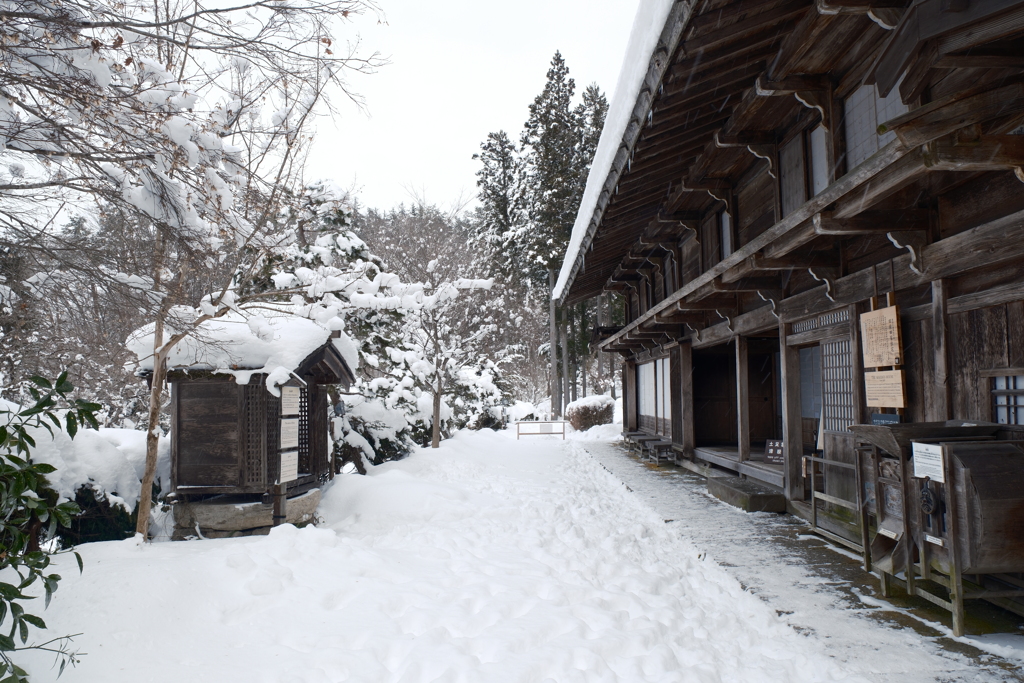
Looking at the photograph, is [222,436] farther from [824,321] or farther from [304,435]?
[824,321]

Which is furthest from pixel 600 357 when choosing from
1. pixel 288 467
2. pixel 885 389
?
pixel 885 389

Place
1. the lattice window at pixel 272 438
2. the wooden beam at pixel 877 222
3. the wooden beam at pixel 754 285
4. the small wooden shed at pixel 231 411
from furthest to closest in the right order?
the wooden beam at pixel 754 285 → the lattice window at pixel 272 438 → the small wooden shed at pixel 231 411 → the wooden beam at pixel 877 222

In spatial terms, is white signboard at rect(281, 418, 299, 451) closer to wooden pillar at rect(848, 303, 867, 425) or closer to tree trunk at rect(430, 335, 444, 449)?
tree trunk at rect(430, 335, 444, 449)

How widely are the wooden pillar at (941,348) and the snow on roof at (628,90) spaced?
290 centimetres

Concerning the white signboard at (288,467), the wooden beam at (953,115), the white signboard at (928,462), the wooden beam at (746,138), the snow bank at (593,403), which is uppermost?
the wooden beam at (746,138)

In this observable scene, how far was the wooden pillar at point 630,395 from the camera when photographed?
1819cm

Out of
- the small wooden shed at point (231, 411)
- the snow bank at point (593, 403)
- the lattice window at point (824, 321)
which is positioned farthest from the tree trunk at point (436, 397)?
the snow bank at point (593, 403)

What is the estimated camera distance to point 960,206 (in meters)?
4.54

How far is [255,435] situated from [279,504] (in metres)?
0.90

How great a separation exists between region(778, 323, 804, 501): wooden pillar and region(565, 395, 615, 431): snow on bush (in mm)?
16257

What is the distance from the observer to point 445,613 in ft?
15.5

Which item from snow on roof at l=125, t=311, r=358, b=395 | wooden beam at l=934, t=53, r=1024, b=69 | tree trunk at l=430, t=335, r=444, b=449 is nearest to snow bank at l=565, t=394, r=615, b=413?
tree trunk at l=430, t=335, r=444, b=449

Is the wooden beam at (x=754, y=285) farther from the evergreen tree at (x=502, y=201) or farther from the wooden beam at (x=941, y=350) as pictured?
the evergreen tree at (x=502, y=201)

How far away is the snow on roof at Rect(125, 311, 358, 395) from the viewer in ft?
22.2
